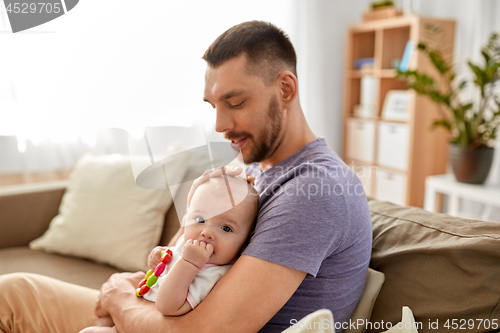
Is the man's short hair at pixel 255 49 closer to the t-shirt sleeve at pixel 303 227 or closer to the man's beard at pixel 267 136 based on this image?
the man's beard at pixel 267 136

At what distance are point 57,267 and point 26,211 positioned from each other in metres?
0.44

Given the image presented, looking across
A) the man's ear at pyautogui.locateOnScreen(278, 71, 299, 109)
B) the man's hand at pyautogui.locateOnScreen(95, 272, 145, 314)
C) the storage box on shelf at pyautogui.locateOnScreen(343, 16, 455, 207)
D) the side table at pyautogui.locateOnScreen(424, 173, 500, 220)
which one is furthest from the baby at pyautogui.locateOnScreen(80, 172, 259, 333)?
the storage box on shelf at pyautogui.locateOnScreen(343, 16, 455, 207)

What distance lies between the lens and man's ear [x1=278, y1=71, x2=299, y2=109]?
0.99 meters

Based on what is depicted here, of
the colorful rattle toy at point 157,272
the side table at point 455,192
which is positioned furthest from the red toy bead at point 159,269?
the side table at point 455,192

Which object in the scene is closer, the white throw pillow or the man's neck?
the man's neck

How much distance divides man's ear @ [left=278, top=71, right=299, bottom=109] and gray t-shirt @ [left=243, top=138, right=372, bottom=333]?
19cm

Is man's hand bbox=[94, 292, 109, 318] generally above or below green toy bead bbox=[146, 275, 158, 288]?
below

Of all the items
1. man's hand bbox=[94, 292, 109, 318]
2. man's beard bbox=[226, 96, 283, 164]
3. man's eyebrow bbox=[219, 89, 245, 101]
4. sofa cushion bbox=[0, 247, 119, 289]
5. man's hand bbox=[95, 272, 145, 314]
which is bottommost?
sofa cushion bbox=[0, 247, 119, 289]

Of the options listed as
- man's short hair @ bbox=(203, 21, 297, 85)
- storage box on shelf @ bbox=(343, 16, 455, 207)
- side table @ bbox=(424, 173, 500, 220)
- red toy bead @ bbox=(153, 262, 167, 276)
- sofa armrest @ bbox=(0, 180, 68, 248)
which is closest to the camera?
red toy bead @ bbox=(153, 262, 167, 276)

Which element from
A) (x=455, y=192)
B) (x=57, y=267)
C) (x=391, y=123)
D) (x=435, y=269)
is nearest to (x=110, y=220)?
(x=57, y=267)

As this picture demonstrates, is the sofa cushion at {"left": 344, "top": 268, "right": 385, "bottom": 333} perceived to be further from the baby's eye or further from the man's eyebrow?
the man's eyebrow

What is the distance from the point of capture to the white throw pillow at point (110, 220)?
1.52 metres

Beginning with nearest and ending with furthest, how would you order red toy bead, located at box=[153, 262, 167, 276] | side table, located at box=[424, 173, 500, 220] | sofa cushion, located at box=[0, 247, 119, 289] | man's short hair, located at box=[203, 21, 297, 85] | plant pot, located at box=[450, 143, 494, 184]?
red toy bead, located at box=[153, 262, 167, 276] → man's short hair, located at box=[203, 21, 297, 85] → sofa cushion, located at box=[0, 247, 119, 289] → side table, located at box=[424, 173, 500, 220] → plant pot, located at box=[450, 143, 494, 184]

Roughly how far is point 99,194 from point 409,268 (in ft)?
4.20
